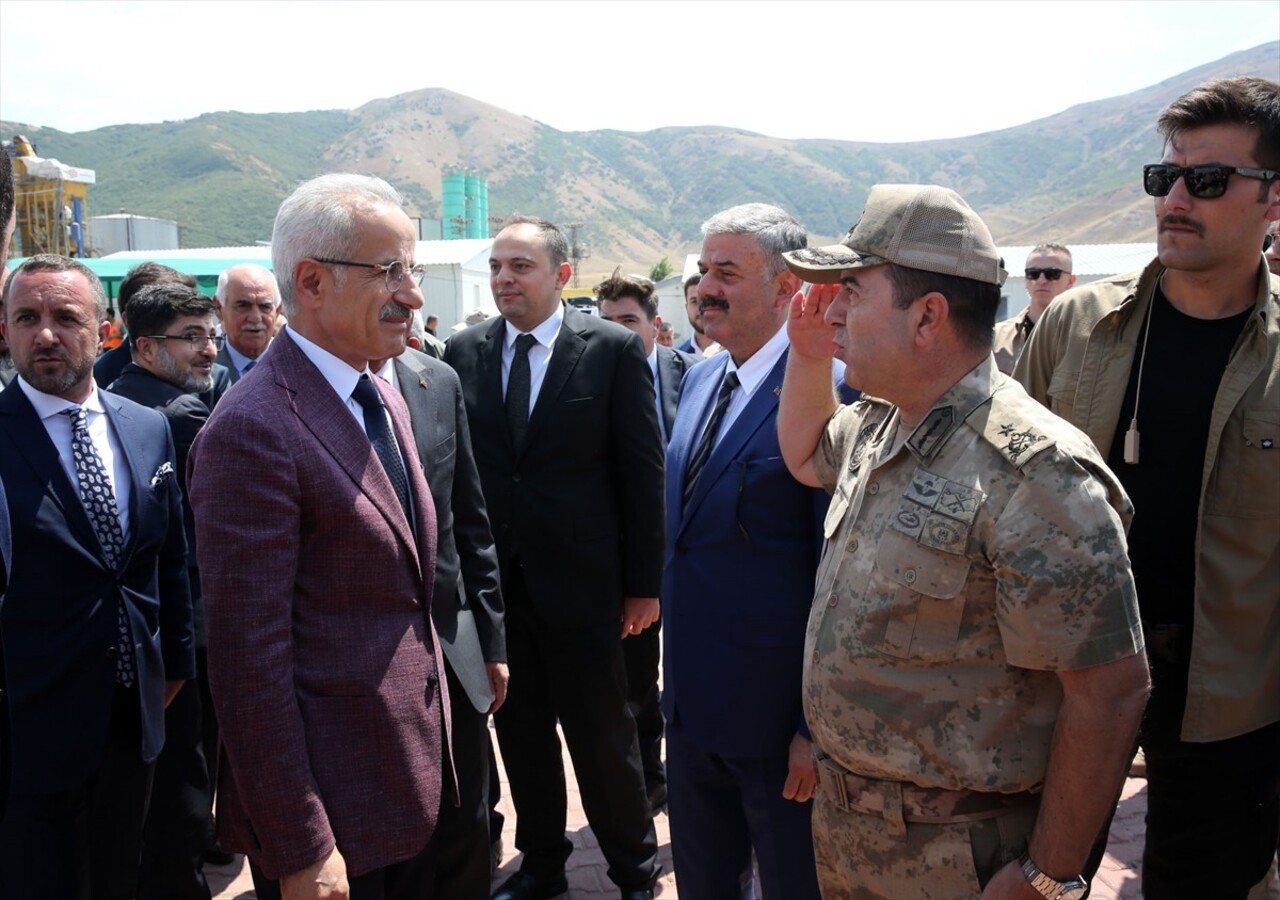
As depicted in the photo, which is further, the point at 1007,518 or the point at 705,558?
the point at 705,558

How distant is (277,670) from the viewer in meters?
1.92

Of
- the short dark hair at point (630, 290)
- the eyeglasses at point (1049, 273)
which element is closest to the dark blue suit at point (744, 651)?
the short dark hair at point (630, 290)

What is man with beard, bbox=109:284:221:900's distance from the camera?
337 cm

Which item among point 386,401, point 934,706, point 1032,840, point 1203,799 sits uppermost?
point 386,401

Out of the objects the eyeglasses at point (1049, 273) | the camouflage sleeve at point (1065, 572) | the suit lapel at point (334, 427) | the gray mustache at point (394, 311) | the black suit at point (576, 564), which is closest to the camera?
the camouflage sleeve at point (1065, 572)

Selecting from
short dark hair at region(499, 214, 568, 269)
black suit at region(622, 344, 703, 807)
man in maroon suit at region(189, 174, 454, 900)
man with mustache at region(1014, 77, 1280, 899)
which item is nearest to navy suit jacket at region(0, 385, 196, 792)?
man in maroon suit at region(189, 174, 454, 900)

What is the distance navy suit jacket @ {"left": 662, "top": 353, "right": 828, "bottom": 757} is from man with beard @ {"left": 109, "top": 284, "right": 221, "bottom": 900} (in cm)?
163

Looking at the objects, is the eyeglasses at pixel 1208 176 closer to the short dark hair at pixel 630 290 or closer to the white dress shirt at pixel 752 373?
the white dress shirt at pixel 752 373

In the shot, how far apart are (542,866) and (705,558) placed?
6.02ft

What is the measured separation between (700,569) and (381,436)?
1.00 m

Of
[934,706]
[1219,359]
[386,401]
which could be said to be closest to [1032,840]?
[934,706]

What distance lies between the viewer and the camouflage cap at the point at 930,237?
187 centimetres

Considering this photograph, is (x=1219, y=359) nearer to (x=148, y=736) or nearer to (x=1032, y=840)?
(x=1032, y=840)

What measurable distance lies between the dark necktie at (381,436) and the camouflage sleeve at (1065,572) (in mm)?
1342
